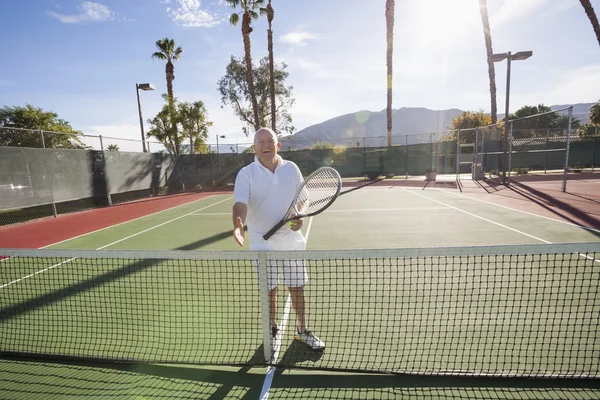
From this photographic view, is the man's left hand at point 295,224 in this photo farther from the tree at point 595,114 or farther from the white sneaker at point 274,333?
the tree at point 595,114

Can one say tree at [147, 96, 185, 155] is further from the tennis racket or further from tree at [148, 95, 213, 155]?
the tennis racket

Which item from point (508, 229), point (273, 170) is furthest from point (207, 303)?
point (508, 229)

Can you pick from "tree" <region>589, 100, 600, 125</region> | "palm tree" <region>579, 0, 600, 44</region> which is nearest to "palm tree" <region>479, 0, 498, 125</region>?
"palm tree" <region>579, 0, 600, 44</region>

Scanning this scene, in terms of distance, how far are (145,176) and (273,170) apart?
1712 cm

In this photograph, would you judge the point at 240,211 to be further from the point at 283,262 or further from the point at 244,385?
the point at 244,385

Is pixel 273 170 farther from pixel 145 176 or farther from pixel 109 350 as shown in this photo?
pixel 145 176

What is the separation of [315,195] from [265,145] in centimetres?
98

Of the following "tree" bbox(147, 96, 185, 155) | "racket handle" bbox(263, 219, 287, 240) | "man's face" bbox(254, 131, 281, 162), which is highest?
"tree" bbox(147, 96, 185, 155)

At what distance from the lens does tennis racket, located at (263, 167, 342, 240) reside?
9.61 feet

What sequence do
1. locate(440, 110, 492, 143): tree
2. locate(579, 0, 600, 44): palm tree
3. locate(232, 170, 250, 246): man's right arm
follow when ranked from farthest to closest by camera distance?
1. locate(440, 110, 492, 143): tree
2. locate(579, 0, 600, 44): palm tree
3. locate(232, 170, 250, 246): man's right arm

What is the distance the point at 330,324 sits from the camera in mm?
3682

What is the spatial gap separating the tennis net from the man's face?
35.4 inches

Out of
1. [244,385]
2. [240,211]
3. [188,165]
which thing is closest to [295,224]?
[240,211]

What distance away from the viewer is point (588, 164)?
24328 mm
